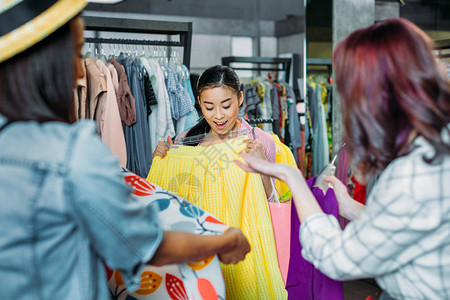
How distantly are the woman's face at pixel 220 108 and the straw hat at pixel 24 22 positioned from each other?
1.43 meters

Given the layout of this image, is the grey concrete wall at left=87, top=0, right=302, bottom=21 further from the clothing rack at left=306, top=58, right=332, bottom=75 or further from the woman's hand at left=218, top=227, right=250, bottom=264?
the woman's hand at left=218, top=227, right=250, bottom=264

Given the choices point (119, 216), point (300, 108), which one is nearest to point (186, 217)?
point (119, 216)

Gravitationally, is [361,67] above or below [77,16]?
below

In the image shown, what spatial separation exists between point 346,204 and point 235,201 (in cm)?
60

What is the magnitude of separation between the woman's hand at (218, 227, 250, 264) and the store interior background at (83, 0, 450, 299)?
2.57 m

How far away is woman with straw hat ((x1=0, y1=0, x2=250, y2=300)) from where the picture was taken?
82 centimetres

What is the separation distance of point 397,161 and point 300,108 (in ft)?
14.6

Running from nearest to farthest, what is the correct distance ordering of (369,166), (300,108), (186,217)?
(369,166) < (186,217) < (300,108)

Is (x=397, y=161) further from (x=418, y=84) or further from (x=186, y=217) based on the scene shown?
(x=186, y=217)

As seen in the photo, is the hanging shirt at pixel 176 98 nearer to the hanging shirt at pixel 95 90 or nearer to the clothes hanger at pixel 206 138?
the hanging shirt at pixel 95 90

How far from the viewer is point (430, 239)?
932 mm

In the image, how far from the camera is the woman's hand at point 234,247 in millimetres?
1200

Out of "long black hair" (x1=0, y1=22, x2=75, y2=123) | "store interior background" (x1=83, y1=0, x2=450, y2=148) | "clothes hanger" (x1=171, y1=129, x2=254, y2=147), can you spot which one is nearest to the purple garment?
"clothes hanger" (x1=171, y1=129, x2=254, y2=147)

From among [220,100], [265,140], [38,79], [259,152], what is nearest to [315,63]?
[265,140]
